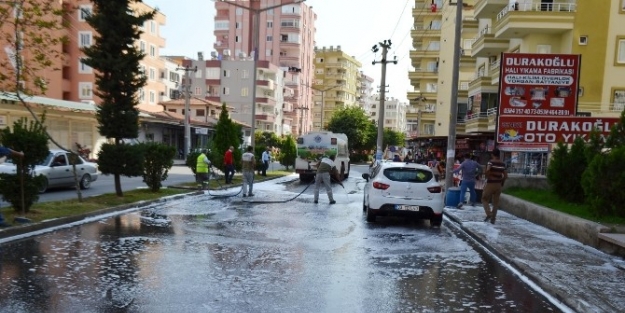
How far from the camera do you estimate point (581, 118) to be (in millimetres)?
15477

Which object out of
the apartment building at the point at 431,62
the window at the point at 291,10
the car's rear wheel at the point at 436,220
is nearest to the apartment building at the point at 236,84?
the window at the point at 291,10

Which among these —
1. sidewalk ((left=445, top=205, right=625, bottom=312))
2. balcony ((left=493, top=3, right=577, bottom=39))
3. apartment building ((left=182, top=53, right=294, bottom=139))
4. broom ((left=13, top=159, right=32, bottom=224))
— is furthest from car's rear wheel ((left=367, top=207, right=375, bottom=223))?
apartment building ((left=182, top=53, right=294, bottom=139))

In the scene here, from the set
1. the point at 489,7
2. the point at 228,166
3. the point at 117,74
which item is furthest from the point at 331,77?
the point at 117,74

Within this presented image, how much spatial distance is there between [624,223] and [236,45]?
90.1m

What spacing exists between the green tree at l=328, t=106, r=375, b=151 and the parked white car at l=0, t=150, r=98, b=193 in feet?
157

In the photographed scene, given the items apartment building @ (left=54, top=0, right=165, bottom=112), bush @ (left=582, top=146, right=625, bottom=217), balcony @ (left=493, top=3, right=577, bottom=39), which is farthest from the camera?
apartment building @ (left=54, top=0, right=165, bottom=112)

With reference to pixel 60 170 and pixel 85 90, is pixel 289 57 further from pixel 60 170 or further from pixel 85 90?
pixel 60 170

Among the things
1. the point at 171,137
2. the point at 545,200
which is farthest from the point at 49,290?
the point at 171,137

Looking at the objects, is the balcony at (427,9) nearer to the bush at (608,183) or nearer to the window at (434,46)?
the window at (434,46)

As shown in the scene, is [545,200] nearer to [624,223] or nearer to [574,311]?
[624,223]

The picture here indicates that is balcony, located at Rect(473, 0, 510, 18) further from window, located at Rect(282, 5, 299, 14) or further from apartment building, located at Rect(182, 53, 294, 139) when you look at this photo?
window, located at Rect(282, 5, 299, 14)

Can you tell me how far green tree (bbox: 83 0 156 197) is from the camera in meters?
14.1

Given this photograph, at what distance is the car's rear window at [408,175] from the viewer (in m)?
12.1

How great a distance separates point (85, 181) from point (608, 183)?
1724cm
